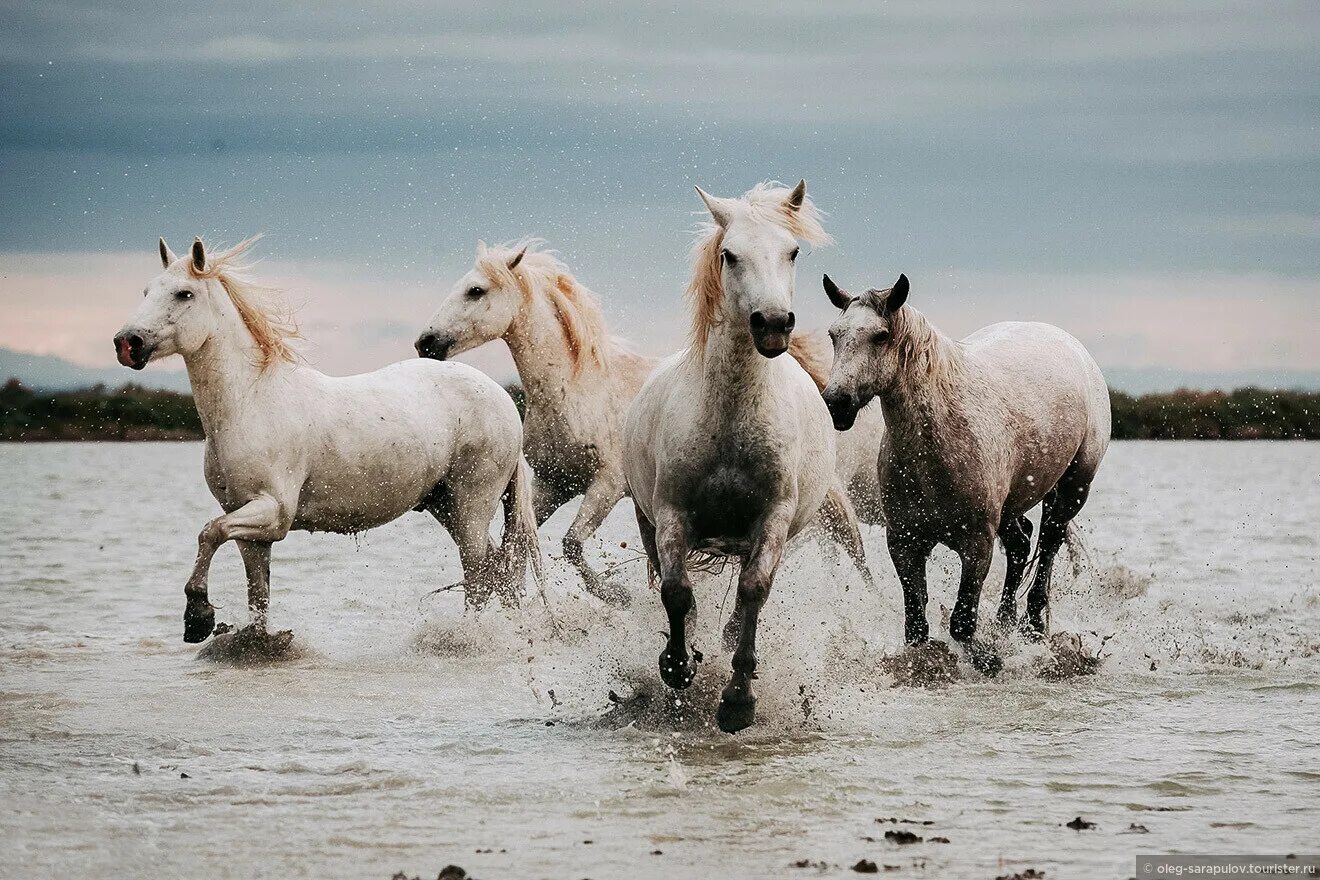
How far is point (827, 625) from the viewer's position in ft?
29.5

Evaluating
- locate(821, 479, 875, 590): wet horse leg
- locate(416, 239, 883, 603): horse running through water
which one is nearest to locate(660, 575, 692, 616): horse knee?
locate(821, 479, 875, 590): wet horse leg

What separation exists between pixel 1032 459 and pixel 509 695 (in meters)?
3.02

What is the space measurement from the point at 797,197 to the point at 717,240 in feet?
1.30

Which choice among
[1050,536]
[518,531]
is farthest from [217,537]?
[1050,536]

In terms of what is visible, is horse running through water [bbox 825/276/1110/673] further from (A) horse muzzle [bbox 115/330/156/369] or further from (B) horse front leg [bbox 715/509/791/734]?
(A) horse muzzle [bbox 115/330/156/369]

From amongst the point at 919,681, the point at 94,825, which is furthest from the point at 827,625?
the point at 94,825

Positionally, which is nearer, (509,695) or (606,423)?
(509,695)

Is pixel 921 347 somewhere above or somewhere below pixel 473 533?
above

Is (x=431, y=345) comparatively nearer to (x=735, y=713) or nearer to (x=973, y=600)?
(x=973, y=600)

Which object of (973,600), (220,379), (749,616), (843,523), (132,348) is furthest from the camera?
(843,523)

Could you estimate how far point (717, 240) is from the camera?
6473mm

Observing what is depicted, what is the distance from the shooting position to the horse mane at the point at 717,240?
21.0 feet

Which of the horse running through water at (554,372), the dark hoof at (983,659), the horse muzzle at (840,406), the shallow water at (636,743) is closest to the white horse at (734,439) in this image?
the horse muzzle at (840,406)

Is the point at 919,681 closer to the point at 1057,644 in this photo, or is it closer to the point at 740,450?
the point at 1057,644
